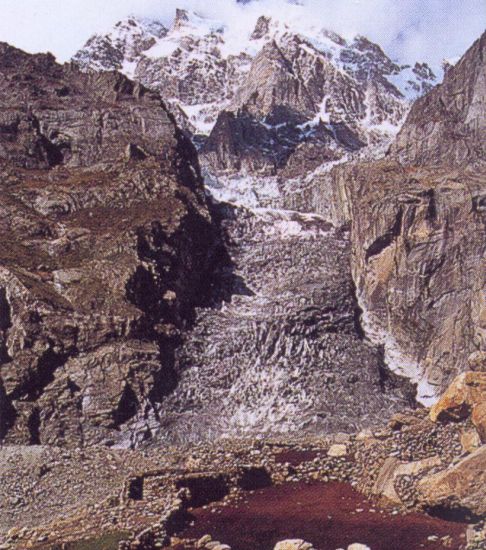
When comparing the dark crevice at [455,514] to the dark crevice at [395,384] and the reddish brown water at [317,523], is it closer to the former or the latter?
the reddish brown water at [317,523]

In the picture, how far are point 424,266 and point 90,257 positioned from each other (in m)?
28.1

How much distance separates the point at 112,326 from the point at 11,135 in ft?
119

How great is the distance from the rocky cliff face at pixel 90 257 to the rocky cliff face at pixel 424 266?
15102mm

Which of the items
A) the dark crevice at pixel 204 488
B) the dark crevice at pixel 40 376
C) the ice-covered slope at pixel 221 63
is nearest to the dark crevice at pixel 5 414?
the dark crevice at pixel 40 376

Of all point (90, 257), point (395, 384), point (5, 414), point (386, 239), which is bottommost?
point (395, 384)

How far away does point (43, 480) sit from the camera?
126 feet

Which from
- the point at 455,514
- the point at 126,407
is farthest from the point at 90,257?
the point at 455,514

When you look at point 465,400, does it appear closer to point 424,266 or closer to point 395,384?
point 395,384

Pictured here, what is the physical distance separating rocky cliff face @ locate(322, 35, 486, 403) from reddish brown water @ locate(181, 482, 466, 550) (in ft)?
117

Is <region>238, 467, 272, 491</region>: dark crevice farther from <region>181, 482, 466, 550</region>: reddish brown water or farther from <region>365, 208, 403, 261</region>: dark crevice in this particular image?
<region>365, 208, 403, 261</region>: dark crevice

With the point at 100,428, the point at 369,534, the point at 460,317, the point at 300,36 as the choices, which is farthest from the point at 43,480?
the point at 300,36

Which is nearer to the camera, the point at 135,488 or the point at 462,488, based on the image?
the point at 462,488

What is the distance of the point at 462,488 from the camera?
63.4 feet

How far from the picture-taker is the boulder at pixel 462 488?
1895 cm
